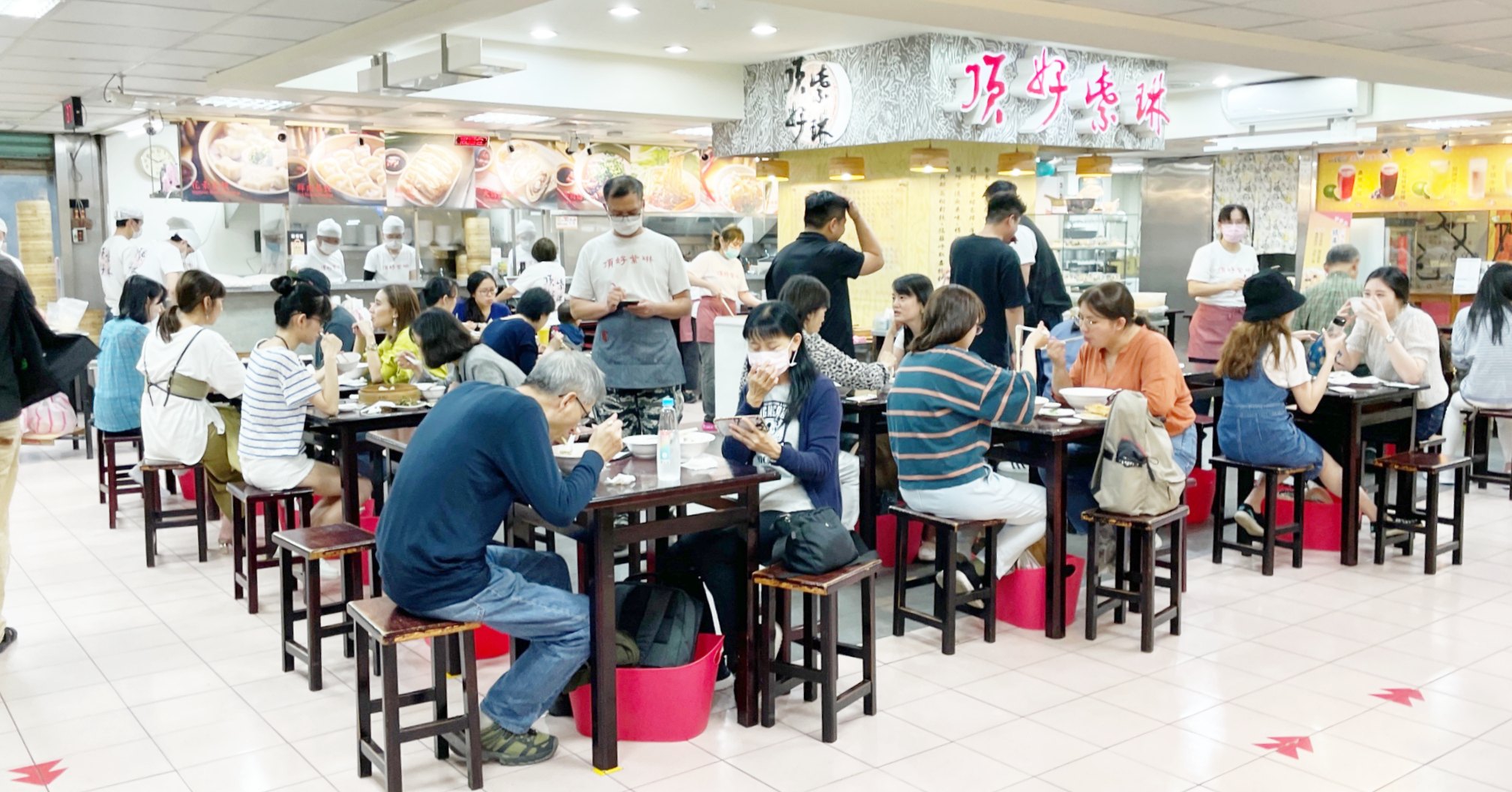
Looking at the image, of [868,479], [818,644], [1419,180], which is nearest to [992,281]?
[868,479]

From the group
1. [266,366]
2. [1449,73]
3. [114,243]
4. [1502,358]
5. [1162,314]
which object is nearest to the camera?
[266,366]

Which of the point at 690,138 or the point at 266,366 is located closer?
the point at 266,366

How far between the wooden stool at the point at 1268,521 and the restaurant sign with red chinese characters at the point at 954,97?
3963mm

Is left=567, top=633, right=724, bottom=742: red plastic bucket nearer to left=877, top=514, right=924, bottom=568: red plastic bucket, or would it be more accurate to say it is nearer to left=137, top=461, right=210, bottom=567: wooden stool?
left=877, top=514, right=924, bottom=568: red plastic bucket

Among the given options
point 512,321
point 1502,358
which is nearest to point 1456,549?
point 1502,358

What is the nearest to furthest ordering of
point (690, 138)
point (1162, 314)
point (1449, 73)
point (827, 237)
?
point (827, 237) → point (1449, 73) → point (1162, 314) → point (690, 138)

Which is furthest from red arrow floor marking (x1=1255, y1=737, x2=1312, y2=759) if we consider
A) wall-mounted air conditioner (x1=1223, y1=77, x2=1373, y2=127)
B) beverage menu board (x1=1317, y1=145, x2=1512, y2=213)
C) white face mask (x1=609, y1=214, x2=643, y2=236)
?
beverage menu board (x1=1317, y1=145, x2=1512, y2=213)

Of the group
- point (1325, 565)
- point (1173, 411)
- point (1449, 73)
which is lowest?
point (1325, 565)

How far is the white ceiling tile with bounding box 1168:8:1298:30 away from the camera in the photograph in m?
6.38

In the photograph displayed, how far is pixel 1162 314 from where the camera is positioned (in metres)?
12.8

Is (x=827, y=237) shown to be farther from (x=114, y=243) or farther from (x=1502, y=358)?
(x=114, y=243)

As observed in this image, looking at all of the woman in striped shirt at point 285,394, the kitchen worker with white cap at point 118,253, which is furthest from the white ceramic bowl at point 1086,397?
the kitchen worker with white cap at point 118,253

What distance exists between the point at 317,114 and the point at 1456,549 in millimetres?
10278

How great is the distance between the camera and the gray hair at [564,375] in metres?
3.62
